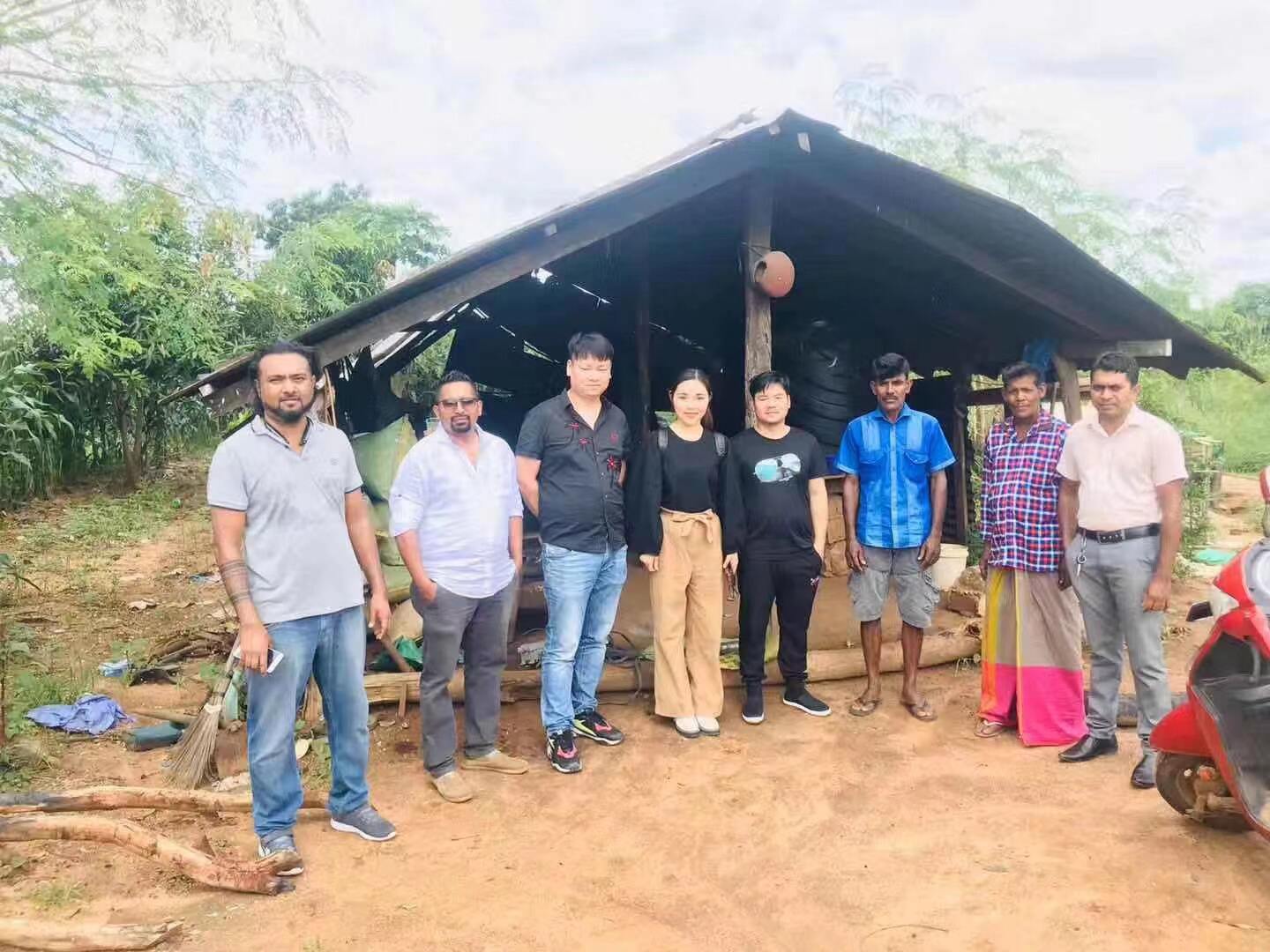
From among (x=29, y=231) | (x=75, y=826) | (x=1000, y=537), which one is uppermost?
(x=29, y=231)

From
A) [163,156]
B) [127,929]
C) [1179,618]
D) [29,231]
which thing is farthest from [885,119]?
[127,929]

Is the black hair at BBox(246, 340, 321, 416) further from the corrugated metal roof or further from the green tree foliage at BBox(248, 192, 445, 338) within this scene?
the green tree foliage at BBox(248, 192, 445, 338)

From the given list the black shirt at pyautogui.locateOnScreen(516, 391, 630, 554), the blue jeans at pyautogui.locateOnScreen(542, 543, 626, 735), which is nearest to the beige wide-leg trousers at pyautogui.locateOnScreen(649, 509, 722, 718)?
the blue jeans at pyautogui.locateOnScreen(542, 543, 626, 735)

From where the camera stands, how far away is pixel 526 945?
2.71 metres

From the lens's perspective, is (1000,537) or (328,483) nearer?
(328,483)

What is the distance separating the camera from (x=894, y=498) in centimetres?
438

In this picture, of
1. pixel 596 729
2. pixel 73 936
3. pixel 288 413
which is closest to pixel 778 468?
pixel 596 729

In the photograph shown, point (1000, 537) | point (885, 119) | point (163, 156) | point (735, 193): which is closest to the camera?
point (1000, 537)

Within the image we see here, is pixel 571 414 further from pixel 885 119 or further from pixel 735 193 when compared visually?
pixel 885 119

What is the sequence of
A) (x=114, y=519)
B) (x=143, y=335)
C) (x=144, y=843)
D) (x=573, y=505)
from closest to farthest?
1. (x=144, y=843)
2. (x=573, y=505)
3. (x=114, y=519)
4. (x=143, y=335)

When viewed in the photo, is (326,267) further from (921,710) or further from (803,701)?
(921,710)

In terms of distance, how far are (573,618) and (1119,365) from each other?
2594 mm

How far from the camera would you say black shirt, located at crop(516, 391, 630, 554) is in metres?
3.88

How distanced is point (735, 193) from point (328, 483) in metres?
3.51
